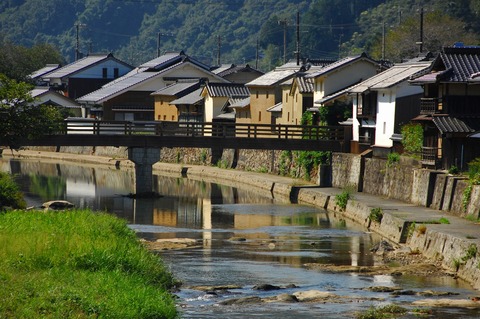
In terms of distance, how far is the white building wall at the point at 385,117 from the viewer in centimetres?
4697

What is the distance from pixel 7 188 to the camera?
3550 cm

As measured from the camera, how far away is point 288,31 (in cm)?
15400

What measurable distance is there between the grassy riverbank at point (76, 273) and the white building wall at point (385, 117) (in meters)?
21.6

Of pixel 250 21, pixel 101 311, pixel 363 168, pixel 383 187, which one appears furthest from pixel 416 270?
pixel 250 21

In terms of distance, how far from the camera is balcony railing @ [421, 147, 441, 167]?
39344mm

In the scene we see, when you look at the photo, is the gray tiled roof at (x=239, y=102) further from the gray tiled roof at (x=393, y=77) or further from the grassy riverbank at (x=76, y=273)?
the grassy riverbank at (x=76, y=273)

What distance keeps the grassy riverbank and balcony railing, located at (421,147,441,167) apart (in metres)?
15.2

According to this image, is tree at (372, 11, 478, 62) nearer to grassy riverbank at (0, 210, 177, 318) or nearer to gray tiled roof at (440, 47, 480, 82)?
gray tiled roof at (440, 47, 480, 82)

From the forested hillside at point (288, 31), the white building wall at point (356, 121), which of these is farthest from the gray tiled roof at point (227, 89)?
the white building wall at point (356, 121)

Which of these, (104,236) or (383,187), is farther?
(383,187)

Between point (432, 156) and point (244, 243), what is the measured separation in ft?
29.1

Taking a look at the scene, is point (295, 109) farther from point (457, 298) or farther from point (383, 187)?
point (457, 298)

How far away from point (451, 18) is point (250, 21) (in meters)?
94.5

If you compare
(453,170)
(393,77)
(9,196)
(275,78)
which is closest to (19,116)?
(9,196)
